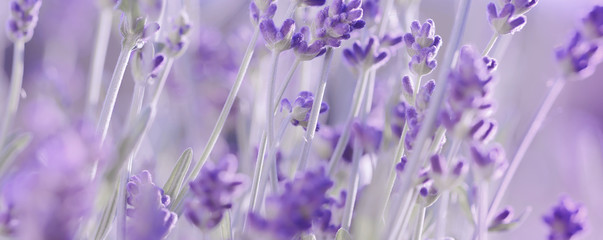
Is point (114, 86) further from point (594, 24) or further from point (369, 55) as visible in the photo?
point (594, 24)

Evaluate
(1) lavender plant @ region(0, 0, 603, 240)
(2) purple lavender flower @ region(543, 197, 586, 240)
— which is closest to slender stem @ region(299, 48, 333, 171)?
(1) lavender plant @ region(0, 0, 603, 240)

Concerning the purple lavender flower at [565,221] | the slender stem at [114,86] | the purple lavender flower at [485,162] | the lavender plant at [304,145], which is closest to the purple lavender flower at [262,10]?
the lavender plant at [304,145]

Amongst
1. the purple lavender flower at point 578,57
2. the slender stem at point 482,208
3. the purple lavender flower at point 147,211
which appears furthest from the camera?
the purple lavender flower at point 578,57

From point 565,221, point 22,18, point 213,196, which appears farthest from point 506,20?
point 22,18

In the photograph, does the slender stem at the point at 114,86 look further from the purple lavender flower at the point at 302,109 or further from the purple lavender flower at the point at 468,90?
the purple lavender flower at the point at 468,90

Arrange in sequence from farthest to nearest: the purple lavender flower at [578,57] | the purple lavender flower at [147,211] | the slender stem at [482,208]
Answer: the purple lavender flower at [578,57]
the slender stem at [482,208]
the purple lavender flower at [147,211]

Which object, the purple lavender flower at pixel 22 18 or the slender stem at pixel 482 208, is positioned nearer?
the slender stem at pixel 482 208
